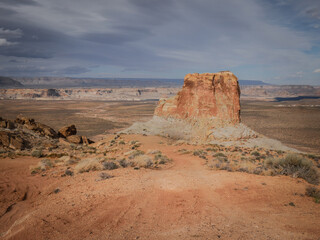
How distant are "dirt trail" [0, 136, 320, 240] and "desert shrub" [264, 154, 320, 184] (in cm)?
58

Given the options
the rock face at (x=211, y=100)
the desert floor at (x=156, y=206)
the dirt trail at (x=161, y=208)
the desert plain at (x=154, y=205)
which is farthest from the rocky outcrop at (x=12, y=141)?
the rock face at (x=211, y=100)

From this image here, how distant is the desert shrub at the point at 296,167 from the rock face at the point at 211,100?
48.9 ft

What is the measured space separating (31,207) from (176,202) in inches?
178

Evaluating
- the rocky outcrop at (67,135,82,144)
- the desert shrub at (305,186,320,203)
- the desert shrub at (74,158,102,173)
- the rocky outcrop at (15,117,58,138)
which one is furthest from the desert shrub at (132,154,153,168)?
the rocky outcrop at (15,117,58,138)

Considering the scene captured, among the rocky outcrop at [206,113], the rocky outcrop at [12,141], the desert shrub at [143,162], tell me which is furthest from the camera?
the rocky outcrop at [206,113]

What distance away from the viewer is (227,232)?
4.69 metres

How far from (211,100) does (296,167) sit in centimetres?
1721

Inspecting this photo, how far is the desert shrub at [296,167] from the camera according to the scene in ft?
26.9

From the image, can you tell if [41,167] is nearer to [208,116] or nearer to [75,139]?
[75,139]

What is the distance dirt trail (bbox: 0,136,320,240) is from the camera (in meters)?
4.79

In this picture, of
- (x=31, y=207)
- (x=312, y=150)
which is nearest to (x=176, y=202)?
(x=31, y=207)

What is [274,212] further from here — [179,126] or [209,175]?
[179,126]

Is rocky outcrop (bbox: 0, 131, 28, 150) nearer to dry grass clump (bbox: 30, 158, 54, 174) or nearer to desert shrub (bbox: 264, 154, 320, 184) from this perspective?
dry grass clump (bbox: 30, 158, 54, 174)

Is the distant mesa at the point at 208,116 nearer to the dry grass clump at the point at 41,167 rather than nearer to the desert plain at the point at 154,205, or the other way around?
the desert plain at the point at 154,205
